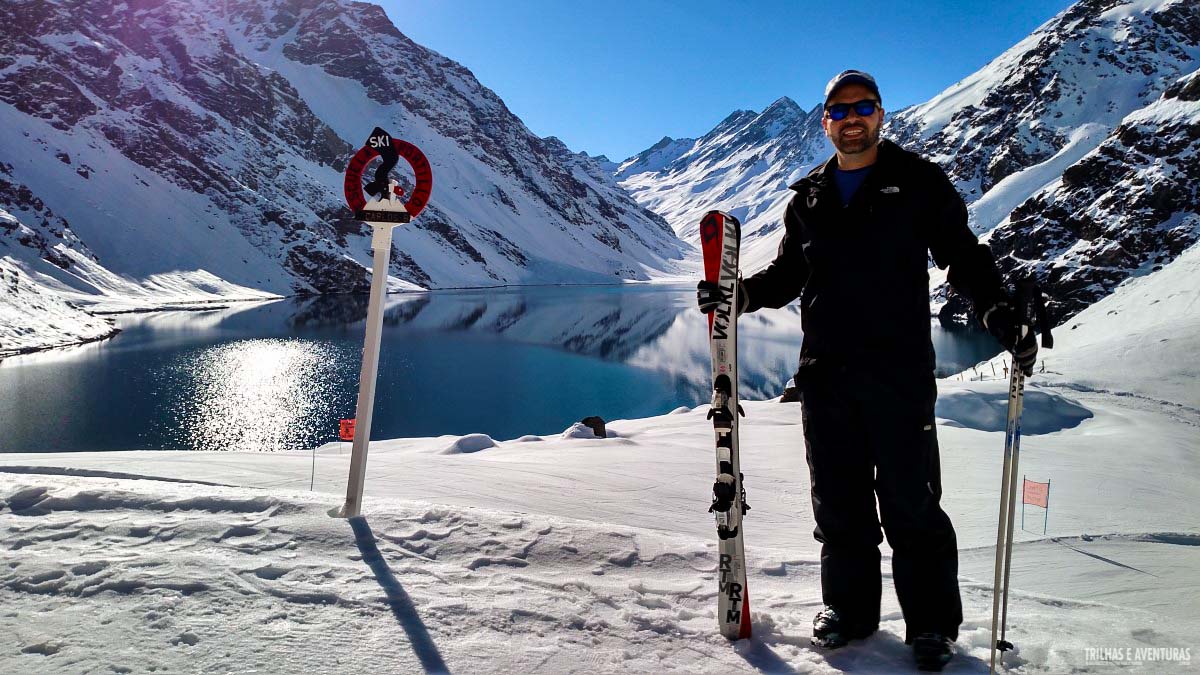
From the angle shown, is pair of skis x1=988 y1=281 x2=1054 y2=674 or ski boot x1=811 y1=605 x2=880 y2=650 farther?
ski boot x1=811 y1=605 x2=880 y2=650

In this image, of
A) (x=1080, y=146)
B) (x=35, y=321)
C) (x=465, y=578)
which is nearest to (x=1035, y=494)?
(x=465, y=578)

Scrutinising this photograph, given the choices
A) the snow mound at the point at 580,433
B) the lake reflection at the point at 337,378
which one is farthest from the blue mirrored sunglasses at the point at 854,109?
the lake reflection at the point at 337,378

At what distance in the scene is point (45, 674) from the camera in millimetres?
2238

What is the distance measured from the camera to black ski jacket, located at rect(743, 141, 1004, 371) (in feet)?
9.32

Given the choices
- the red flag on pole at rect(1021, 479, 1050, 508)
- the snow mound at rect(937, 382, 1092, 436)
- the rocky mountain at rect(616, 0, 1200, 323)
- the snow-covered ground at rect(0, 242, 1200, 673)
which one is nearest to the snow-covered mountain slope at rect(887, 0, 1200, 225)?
the rocky mountain at rect(616, 0, 1200, 323)

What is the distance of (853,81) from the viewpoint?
3.07 metres

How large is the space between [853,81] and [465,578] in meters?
3.04

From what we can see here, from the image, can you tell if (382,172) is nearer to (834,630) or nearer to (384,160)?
(384,160)

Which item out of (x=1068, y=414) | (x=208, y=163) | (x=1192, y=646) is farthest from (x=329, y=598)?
(x=208, y=163)

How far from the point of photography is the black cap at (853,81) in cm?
308

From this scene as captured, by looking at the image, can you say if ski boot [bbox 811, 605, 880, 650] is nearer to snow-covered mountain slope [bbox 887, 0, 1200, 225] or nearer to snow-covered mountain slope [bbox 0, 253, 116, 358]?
snow-covered mountain slope [bbox 0, 253, 116, 358]

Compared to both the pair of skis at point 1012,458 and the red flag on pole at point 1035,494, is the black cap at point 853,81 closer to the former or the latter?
the pair of skis at point 1012,458

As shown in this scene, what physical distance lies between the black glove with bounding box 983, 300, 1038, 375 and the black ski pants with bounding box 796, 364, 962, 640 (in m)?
0.32

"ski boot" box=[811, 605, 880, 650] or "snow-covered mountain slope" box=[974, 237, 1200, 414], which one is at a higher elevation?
"snow-covered mountain slope" box=[974, 237, 1200, 414]
